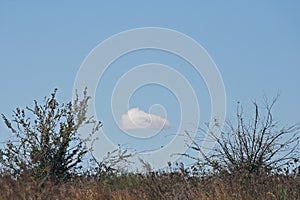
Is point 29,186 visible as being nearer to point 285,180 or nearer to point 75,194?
A: point 75,194

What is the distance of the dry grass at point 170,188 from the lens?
38.0 ft

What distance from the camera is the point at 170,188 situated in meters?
14.3

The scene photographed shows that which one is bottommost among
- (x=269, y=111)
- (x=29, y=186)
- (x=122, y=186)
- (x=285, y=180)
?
(x=29, y=186)

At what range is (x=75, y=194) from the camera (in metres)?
14.0

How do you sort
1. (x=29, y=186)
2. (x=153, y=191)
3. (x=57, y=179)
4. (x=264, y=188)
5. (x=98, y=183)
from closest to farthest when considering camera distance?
(x=29, y=186)
(x=264, y=188)
(x=153, y=191)
(x=98, y=183)
(x=57, y=179)

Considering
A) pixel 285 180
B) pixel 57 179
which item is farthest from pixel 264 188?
pixel 57 179

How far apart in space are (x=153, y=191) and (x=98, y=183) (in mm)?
2260

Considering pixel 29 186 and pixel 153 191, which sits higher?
pixel 153 191

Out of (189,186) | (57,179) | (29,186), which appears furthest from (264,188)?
(57,179)

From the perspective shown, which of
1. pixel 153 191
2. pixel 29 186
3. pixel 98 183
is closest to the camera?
pixel 29 186

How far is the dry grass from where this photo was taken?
1159 cm

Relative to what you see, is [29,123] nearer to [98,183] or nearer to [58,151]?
[58,151]

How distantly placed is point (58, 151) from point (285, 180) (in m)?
6.21

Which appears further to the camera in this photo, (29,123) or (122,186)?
(29,123)
